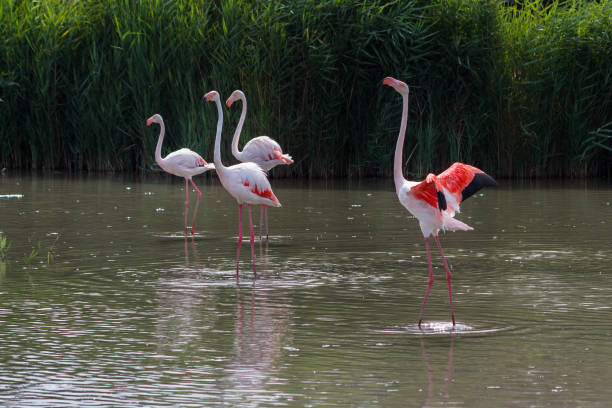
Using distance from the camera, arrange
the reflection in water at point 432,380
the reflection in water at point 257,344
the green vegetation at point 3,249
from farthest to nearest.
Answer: the green vegetation at point 3,249 → the reflection in water at point 257,344 → the reflection in water at point 432,380

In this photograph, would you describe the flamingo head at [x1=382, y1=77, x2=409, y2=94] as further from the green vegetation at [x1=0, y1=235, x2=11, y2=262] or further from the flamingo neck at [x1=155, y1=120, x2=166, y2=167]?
the flamingo neck at [x1=155, y1=120, x2=166, y2=167]

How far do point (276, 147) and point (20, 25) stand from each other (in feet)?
29.9

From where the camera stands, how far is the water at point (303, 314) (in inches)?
213

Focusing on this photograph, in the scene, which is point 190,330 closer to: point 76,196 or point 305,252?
point 305,252

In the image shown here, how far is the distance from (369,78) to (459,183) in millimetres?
13322

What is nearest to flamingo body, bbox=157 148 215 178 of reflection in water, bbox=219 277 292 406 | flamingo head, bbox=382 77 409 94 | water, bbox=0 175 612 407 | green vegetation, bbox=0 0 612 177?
water, bbox=0 175 612 407

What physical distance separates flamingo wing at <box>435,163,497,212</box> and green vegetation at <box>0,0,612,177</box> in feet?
40.9

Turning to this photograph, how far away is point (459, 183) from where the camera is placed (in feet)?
24.0

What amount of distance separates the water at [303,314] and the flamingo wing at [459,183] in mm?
768

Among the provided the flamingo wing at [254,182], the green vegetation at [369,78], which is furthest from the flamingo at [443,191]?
the green vegetation at [369,78]

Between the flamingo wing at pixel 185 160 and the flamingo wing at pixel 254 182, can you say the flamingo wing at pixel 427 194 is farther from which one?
the flamingo wing at pixel 185 160

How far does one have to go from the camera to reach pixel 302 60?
20.2 meters

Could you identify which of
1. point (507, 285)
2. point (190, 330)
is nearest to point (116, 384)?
point (190, 330)

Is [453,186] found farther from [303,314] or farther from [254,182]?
[254,182]
